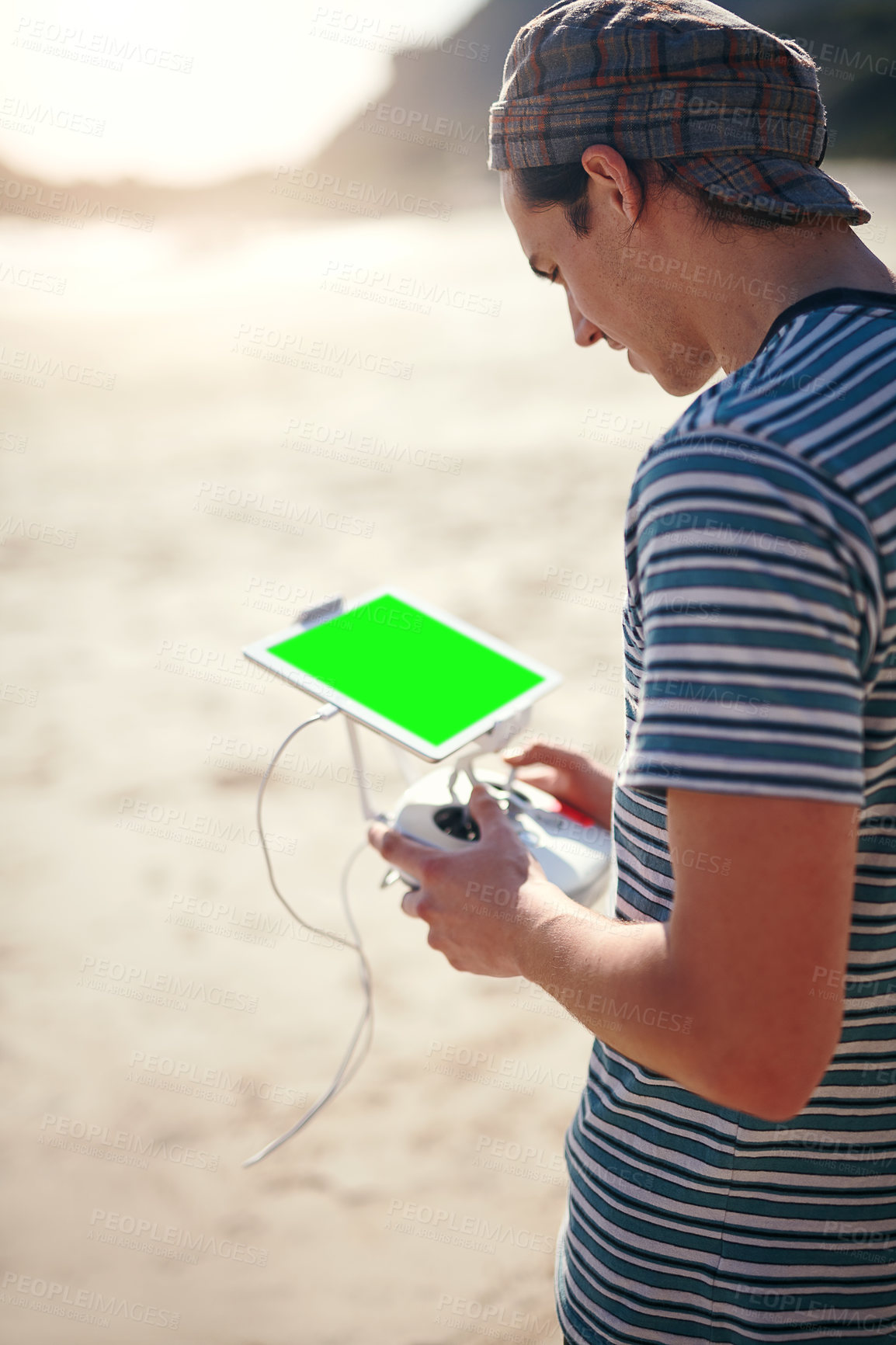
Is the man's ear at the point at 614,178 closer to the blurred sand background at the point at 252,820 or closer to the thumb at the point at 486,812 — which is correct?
the thumb at the point at 486,812

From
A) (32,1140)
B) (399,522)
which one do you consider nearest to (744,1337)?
(32,1140)

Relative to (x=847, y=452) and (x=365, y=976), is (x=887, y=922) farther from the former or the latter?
(x=365, y=976)

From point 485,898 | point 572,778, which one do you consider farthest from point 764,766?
point 572,778

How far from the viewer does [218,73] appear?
33.2 ft

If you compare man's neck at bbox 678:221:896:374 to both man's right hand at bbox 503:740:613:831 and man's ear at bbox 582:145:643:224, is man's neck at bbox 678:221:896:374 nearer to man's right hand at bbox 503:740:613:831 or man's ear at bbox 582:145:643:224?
man's ear at bbox 582:145:643:224

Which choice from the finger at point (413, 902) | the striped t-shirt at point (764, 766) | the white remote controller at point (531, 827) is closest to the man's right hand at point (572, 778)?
the white remote controller at point (531, 827)

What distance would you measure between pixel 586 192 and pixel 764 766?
594 mm

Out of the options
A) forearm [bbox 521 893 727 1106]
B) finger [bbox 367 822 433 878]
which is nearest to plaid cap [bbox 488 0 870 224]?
forearm [bbox 521 893 727 1106]

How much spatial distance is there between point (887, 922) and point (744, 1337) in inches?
15.8

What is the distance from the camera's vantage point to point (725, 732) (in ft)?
2.05

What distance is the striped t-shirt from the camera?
621 mm

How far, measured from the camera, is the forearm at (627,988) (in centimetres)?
67

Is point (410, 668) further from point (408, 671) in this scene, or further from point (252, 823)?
point (252, 823)

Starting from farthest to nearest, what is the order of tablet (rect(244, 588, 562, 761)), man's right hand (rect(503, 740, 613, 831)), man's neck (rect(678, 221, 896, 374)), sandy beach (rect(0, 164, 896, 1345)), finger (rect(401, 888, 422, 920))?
sandy beach (rect(0, 164, 896, 1345)) < man's right hand (rect(503, 740, 613, 831)) < tablet (rect(244, 588, 562, 761)) < finger (rect(401, 888, 422, 920)) < man's neck (rect(678, 221, 896, 374))
